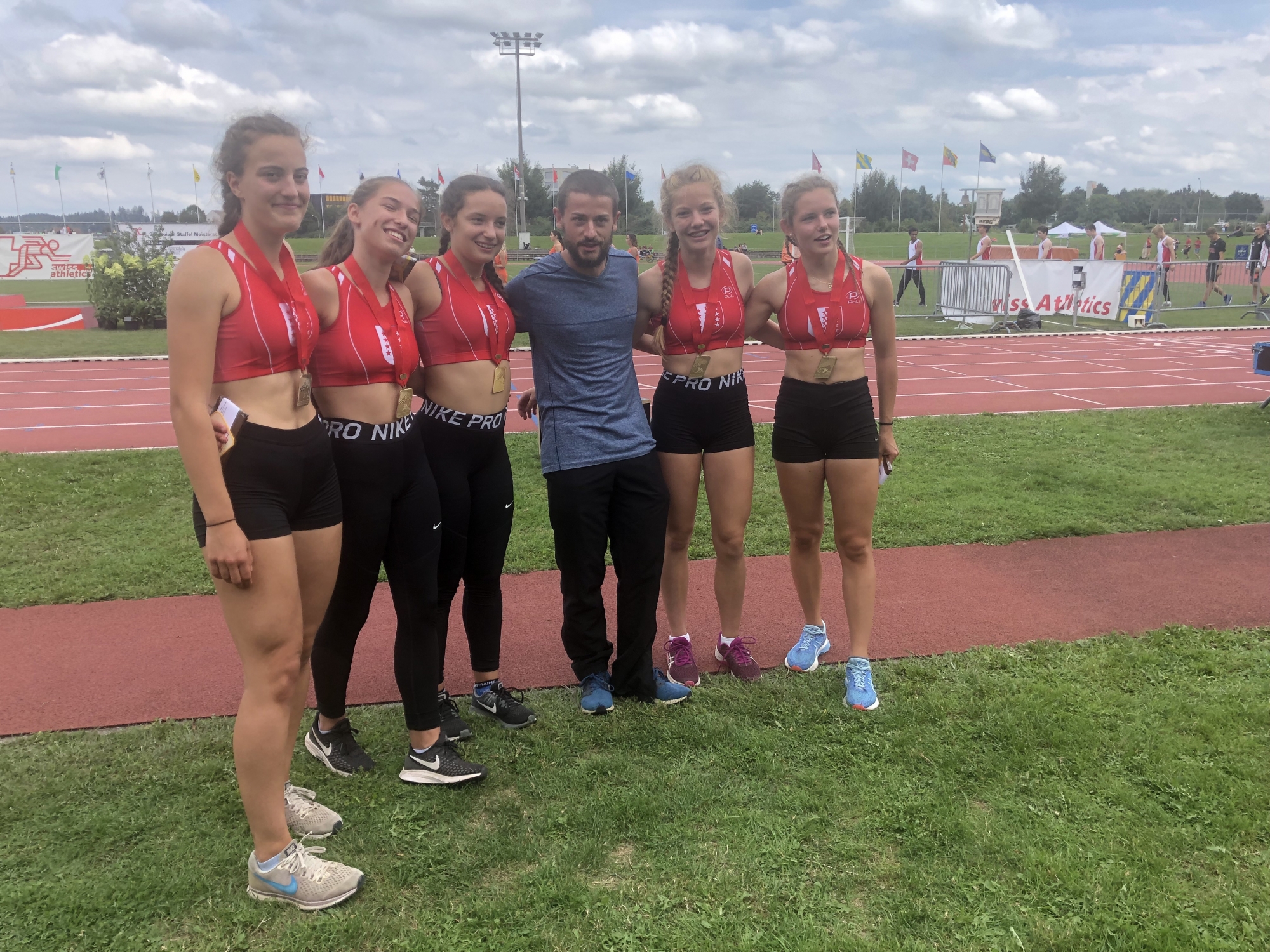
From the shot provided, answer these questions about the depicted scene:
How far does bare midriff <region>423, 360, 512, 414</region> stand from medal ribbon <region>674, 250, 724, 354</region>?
0.87 meters

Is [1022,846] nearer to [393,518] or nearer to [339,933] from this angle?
[339,933]

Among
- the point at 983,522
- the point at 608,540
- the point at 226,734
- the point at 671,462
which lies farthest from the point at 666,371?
the point at 983,522

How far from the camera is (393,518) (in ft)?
9.68

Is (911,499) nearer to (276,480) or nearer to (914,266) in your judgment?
(276,480)

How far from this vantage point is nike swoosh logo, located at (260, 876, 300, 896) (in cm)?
252

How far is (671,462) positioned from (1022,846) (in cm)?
189

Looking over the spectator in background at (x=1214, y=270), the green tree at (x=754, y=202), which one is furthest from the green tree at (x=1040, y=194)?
the spectator in background at (x=1214, y=270)

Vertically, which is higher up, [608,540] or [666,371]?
[666,371]

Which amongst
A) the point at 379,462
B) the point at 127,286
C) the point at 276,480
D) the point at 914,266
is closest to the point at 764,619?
the point at 379,462

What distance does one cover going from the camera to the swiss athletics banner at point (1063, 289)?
18984 millimetres

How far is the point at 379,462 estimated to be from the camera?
9.24 ft

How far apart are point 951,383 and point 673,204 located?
9366 millimetres

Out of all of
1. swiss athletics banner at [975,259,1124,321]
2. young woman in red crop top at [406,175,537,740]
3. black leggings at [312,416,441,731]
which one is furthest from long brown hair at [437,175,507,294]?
swiss athletics banner at [975,259,1124,321]

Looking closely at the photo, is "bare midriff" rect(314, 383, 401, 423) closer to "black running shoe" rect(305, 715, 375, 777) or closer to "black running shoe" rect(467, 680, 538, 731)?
"black running shoe" rect(305, 715, 375, 777)
